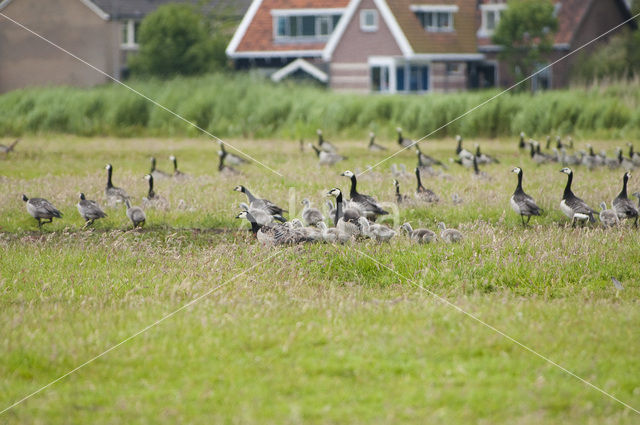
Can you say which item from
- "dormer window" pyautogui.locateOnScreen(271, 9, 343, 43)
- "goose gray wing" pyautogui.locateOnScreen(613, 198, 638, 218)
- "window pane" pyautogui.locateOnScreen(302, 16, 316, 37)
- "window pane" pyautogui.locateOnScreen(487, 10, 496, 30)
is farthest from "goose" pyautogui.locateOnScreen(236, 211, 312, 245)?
"window pane" pyautogui.locateOnScreen(487, 10, 496, 30)

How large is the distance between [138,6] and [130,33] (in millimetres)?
1698

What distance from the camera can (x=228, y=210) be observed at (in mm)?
16766

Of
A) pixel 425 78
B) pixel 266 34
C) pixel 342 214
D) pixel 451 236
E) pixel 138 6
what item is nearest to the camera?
pixel 451 236

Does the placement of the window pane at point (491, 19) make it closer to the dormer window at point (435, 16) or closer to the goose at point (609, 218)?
the dormer window at point (435, 16)

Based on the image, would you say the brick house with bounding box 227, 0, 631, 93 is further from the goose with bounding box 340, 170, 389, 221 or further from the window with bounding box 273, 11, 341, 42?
the goose with bounding box 340, 170, 389, 221

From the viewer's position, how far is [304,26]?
53.4 m

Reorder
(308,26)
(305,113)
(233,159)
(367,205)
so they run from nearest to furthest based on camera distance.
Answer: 1. (367,205)
2. (233,159)
3. (305,113)
4. (308,26)

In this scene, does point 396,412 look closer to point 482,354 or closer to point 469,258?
point 482,354

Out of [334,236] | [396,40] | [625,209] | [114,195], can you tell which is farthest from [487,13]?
[334,236]

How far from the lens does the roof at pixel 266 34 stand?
171ft

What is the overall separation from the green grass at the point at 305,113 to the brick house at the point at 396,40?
1403 centimetres

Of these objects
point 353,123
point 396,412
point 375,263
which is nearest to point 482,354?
point 396,412

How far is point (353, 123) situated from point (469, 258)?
74.3ft

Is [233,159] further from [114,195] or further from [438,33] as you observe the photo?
[438,33]
